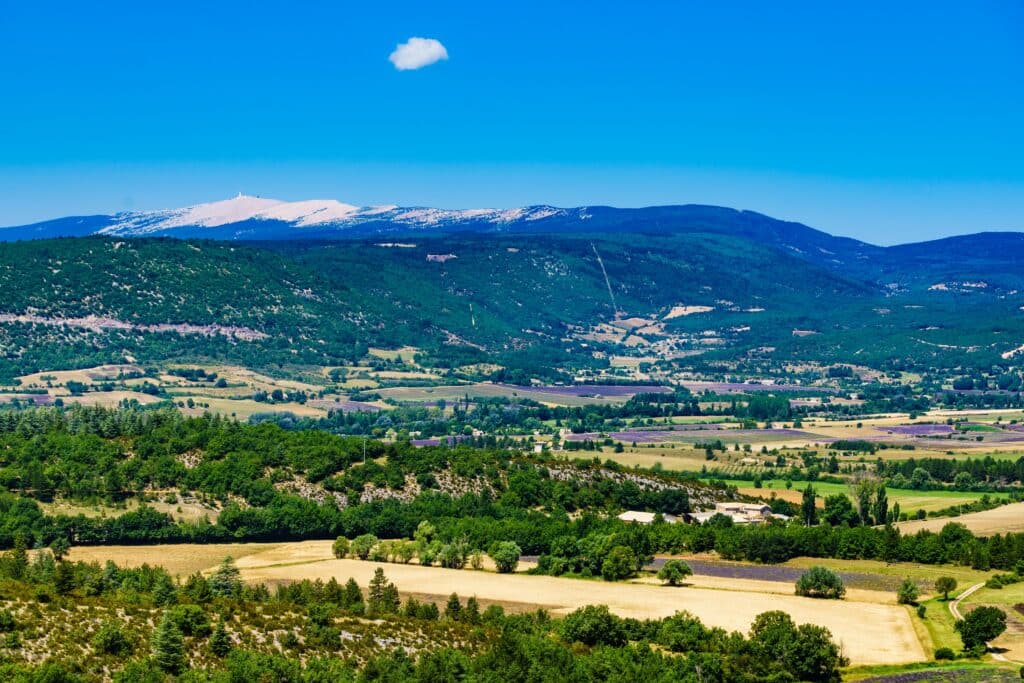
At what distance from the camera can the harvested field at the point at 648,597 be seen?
73062 millimetres

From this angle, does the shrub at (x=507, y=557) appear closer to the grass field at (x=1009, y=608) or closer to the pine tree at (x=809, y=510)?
the grass field at (x=1009, y=608)

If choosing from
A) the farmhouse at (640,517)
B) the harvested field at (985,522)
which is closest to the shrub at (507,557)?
the farmhouse at (640,517)

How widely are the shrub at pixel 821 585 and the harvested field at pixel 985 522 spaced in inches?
892

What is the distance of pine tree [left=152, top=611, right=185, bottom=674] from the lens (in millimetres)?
60094

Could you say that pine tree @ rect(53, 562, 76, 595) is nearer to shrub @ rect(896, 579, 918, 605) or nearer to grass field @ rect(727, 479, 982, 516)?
shrub @ rect(896, 579, 918, 605)

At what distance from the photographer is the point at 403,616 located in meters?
72.4

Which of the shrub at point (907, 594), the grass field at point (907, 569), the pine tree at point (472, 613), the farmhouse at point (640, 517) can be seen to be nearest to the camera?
the pine tree at point (472, 613)

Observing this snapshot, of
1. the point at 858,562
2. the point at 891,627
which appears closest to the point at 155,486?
the point at 858,562

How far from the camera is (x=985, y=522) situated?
4267 inches

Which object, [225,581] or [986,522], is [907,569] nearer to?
[986,522]

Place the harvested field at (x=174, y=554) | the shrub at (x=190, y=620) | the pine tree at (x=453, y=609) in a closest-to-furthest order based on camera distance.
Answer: the shrub at (x=190, y=620), the pine tree at (x=453, y=609), the harvested field at (x=174, y=554)

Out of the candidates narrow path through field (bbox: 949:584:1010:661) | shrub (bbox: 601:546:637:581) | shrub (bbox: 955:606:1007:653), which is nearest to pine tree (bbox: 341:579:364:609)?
shrub (bbox: 601:546:637:581)

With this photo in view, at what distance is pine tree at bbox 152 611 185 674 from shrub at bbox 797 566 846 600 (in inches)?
1476

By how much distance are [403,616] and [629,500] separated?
4755 centimetres
